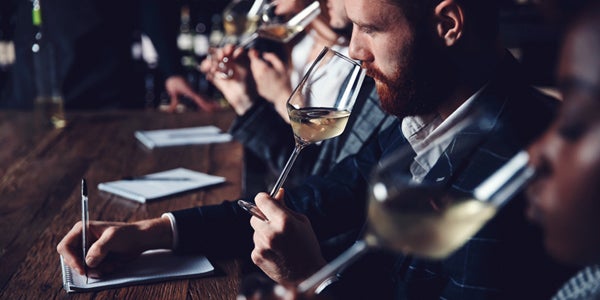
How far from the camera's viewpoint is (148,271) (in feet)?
3.88

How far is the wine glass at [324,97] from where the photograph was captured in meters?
1.35

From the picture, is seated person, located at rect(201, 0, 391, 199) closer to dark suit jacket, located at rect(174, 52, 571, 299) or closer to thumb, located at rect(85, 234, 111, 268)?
dark suit jacket, located at rect(174, 52, 571, 299)

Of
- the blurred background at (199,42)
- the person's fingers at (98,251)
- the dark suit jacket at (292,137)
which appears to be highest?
the person's fingers at (98,251)

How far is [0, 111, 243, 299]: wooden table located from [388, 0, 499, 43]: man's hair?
2.07 feet

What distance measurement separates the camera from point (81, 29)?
3057 millimetres

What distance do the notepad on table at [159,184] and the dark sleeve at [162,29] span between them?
4.83ft

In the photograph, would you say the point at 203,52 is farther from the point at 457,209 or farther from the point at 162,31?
the point at 457,209

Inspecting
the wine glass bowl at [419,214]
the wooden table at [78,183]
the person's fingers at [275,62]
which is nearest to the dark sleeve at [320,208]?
the wooden table at [78,183]

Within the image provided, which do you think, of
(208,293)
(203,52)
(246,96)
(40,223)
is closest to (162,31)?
(203,52)

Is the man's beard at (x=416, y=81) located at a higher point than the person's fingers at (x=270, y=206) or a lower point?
higher

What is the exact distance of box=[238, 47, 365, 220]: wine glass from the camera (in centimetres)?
135

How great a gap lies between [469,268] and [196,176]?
2.98 ft

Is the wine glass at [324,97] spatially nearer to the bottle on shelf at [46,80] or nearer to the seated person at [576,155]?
the seated person at [576,155]

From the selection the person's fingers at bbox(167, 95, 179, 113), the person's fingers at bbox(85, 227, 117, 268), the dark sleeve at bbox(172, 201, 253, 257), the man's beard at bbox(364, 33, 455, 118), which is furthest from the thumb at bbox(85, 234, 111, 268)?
the person's fingers at bbox(167, 95, 179, 113)
